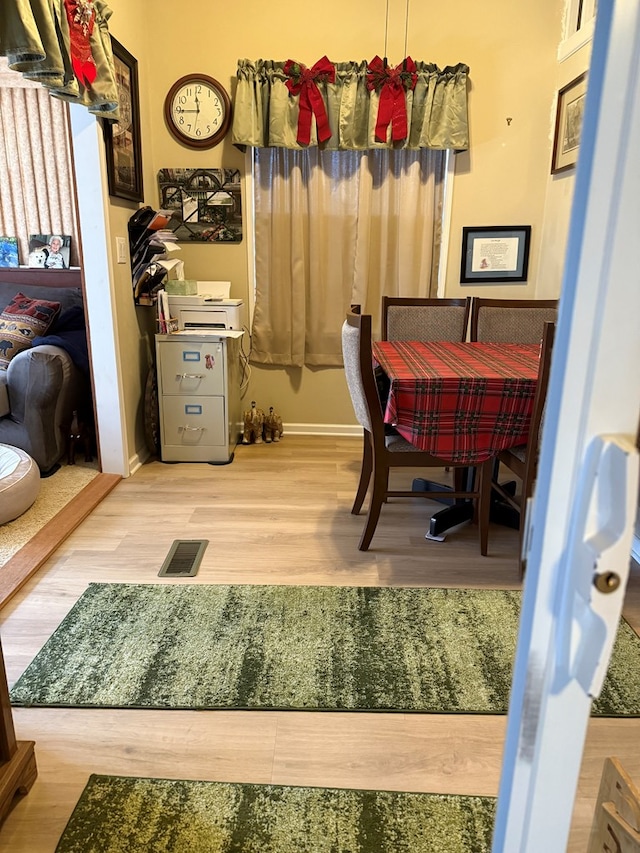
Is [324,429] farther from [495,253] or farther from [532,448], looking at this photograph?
[532,448]

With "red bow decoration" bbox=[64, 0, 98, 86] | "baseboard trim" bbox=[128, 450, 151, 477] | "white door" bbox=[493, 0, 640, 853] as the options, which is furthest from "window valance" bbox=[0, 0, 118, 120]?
"white door" bbox=[493, 0, 640, 853]

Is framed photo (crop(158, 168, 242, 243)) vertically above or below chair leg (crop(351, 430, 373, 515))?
above

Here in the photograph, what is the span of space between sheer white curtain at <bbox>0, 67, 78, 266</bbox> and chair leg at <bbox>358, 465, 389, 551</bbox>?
124 inches

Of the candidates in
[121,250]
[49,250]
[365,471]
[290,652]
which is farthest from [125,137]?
[290,652]

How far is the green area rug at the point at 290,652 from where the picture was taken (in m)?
1.72

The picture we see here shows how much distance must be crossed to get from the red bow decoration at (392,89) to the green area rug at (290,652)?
104 inches

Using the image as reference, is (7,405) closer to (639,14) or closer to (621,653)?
(621,653)

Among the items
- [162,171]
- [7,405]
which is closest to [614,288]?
[7,405]

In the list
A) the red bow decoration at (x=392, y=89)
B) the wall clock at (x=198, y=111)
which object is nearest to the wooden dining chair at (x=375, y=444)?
the red bow decoration at (x=392, y=89)

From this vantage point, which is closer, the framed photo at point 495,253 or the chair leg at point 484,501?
the chair leg at point 484,501

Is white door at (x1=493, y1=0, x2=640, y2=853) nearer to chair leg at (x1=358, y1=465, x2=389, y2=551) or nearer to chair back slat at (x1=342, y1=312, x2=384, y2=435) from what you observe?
chair back slat at (x1=342, y1=312, x2=384, y2=435)

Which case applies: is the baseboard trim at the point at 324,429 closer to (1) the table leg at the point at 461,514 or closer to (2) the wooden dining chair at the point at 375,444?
(1) the table leg at the point at 461,514

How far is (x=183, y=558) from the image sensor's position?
247 centimetres

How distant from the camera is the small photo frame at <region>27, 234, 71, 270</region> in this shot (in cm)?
439
